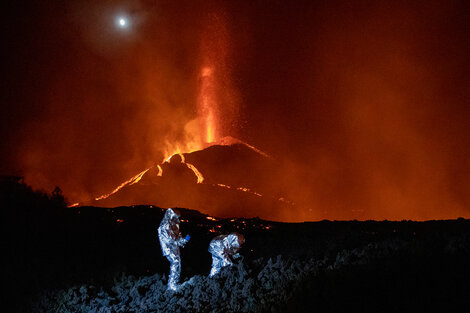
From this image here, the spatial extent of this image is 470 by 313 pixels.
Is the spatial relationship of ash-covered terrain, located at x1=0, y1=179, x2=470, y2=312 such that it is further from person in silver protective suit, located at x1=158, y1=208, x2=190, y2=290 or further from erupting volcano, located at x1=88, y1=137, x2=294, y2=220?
erupting volcano, located at x1=88, y1=137, x2=294, y2=220

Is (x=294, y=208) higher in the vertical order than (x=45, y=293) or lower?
higher

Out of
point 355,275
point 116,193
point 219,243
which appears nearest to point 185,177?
point 116,193

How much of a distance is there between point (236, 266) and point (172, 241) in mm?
1357

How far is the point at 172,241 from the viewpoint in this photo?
777 centimetres

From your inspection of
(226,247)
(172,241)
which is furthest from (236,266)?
(172,241)

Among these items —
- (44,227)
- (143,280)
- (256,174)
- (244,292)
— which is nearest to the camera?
(244,292)

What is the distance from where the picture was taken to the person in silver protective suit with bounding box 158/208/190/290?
777 centimetres

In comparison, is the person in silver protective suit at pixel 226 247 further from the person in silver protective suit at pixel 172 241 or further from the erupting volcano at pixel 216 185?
the erupting volcano at pixel 216 185

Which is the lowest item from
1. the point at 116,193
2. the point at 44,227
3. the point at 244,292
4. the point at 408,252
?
the point at 244,292

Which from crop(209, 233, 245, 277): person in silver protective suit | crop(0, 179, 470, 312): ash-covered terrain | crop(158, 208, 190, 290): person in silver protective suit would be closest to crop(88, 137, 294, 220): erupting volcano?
crop(0, 179, 470, 312): ash-covered terrain

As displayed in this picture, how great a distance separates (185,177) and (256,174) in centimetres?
623

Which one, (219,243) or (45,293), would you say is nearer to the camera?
(219,243)

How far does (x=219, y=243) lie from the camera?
762 centimetres

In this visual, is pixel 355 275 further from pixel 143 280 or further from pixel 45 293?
pixel 45 293
